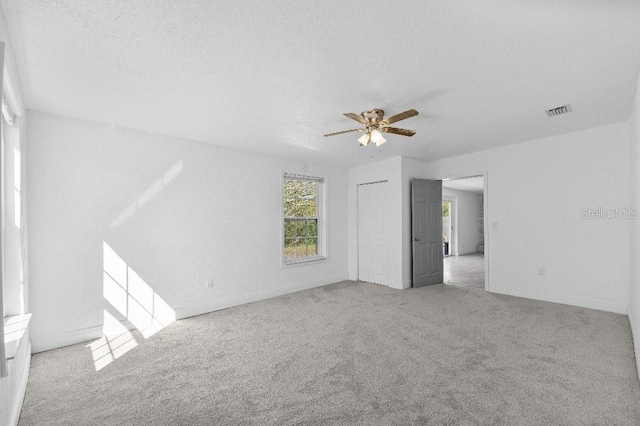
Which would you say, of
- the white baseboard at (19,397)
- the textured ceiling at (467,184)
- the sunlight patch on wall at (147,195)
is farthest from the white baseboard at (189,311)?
the textured ceiling at (467,184)

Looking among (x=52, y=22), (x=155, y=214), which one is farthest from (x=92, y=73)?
(x=155, y=214)

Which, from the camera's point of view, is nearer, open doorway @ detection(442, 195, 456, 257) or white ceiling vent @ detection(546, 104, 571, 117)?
white ceiling vent @ detection(546, 104, 571, 117)

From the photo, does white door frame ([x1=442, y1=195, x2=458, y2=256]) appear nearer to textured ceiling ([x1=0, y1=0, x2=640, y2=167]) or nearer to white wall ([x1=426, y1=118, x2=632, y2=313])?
white wall ([x1=426, y1=118, x2=632, y2=313])

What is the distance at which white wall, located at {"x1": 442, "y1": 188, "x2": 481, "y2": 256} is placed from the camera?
10.1m

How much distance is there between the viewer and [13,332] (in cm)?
219

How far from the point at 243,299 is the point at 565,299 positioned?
453 cm

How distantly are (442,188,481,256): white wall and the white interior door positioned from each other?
15.8 ft

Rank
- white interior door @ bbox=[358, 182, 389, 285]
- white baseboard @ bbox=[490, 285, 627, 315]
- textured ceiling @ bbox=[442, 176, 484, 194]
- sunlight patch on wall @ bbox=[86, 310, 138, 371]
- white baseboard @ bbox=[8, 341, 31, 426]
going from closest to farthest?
white baseboard @ bbox=[8, 341, 31, 426] < sunlight patch on wall @ bbox=[86, 310, 138, 371] < white baseboard @ bbox=[490, 285, 627, 315] < white interior door @ bbox=[358, 182, 389, 285] < textured ceiling @ bbox=[442, 176, 484, 194]

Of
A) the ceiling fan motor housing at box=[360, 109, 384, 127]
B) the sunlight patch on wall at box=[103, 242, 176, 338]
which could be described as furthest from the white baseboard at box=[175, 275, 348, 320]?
the ceiling fan motor housing at box=[360, 109, 384, 127]

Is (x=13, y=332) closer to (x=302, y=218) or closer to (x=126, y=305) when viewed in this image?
(x=126, y=305)

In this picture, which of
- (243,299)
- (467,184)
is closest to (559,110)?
(243,299)

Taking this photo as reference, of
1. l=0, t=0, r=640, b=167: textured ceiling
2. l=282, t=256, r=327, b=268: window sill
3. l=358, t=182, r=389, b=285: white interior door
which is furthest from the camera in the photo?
l=358, t=182, r=389, b=285: white interior door

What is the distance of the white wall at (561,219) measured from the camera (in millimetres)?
3818

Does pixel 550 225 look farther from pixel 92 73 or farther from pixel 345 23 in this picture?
pixel 92 73
